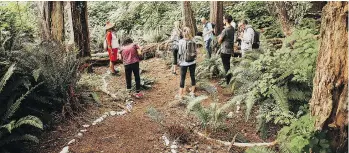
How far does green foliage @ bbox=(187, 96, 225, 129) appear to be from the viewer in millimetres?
6703

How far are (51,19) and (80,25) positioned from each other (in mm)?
1178

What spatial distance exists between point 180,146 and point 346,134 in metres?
2.78

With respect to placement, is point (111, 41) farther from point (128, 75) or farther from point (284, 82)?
point (284, 82)

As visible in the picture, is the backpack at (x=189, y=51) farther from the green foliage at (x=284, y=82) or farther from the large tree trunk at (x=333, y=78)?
the large tree trunk at (x=333, y=78)

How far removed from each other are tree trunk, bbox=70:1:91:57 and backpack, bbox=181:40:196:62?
14.0 feet

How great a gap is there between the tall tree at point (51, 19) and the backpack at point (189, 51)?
4.13 meters

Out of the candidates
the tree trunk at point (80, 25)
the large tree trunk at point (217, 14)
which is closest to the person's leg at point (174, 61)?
the tree trunk at point (80, 25)

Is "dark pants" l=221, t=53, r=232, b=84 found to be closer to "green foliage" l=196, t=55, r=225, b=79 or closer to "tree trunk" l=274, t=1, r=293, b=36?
"green foliage" l=196, t=55, r=225, b=79

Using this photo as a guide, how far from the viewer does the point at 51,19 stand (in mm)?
10102

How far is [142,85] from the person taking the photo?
32.9 feet

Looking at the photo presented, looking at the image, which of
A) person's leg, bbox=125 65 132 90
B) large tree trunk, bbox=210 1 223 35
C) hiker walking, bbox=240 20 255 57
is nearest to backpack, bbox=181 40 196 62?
person's leg, bbox=125 65 132 90

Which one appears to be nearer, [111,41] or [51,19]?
[51,19]

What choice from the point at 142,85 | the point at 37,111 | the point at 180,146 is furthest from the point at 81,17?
the point at 180,146

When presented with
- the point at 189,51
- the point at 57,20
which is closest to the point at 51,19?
the point at 57,20
